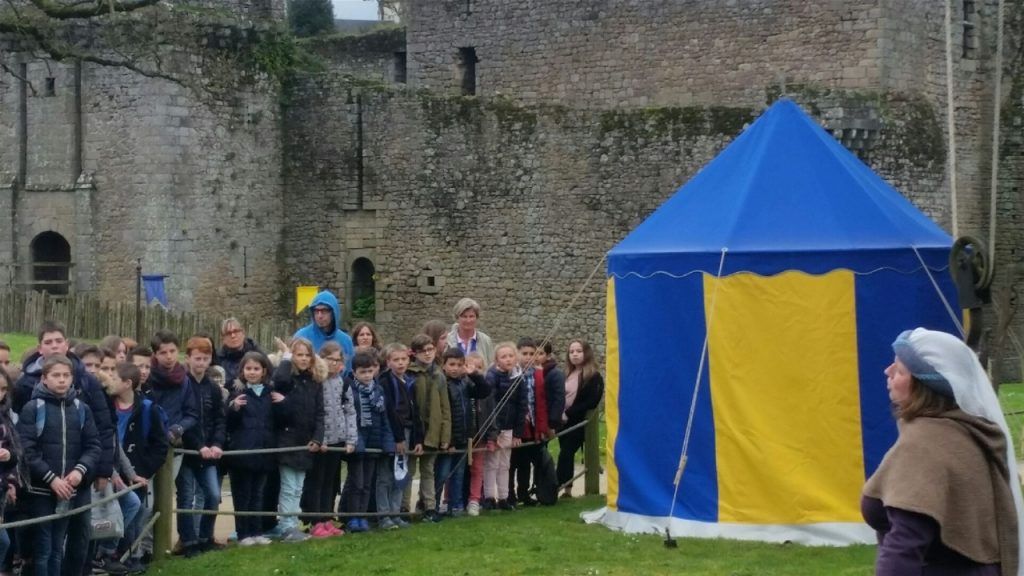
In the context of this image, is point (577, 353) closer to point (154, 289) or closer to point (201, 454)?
point (201, 454)

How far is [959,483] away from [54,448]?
5790 millimetres

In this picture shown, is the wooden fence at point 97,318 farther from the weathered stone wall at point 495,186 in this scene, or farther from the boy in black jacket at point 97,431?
the boy in black jacket at point 97,431

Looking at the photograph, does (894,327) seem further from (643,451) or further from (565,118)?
(565,118)

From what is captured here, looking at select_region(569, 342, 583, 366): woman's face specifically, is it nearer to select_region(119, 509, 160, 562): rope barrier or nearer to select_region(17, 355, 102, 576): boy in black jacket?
select_region(119, 509, 160, 562): rope barrier

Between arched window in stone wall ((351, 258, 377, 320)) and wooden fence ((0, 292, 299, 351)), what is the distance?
2347 millimetres

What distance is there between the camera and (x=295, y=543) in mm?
12305

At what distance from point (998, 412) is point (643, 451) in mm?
6420

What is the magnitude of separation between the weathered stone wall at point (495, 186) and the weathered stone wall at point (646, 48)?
2322 mm

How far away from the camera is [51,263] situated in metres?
26.9

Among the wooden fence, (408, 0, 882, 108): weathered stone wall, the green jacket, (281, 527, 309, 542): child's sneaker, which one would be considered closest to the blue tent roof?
the green jacket

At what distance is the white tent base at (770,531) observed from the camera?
12.0 metres

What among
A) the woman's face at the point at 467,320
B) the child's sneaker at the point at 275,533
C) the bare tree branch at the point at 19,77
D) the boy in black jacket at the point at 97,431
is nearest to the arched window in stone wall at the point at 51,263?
the bare tree branch at the point at 19,77

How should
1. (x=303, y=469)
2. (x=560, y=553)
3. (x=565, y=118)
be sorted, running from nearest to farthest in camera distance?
(x=560, y=553) < (x=303, y=469) < (x=565, y=118)

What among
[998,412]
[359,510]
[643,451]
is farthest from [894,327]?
[998,412]
